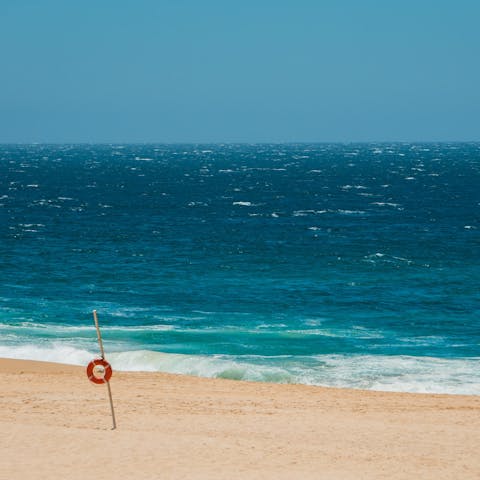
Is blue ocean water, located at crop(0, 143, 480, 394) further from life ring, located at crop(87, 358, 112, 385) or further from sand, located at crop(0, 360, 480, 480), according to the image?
life ring, located at crop(87, 358, 112, 385)

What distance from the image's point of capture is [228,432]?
2348cm

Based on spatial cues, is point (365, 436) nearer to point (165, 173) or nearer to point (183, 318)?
point (183, 318)

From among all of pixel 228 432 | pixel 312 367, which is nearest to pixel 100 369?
pixel 228 432

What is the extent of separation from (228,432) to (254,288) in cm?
2809

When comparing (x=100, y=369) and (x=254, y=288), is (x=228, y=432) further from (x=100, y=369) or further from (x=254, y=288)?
(x=254, y=288)

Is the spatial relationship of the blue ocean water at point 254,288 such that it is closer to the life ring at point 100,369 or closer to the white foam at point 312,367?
the white foam at point 312,367

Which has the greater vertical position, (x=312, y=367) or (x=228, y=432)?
(x=228, y=432)

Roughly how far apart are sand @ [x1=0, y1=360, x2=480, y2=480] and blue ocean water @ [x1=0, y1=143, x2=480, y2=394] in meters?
4.51

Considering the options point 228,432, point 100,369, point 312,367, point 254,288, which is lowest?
point 254,288

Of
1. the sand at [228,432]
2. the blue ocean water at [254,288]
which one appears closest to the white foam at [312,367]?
the blue ocean water at [254,288]

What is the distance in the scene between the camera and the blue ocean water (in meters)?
35.8

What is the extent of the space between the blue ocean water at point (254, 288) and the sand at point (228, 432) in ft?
14.8

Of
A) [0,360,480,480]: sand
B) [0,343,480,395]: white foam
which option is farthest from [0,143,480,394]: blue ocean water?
[0,360,480,480]: sand

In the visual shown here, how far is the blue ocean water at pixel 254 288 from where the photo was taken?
35812 mm
